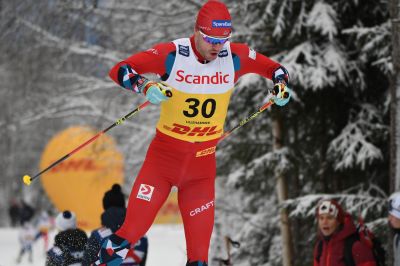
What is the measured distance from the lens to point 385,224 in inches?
289

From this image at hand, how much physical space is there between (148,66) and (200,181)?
87 centimetres

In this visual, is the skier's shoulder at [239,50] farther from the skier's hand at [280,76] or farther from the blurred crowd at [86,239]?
the blurred crowd at [86,239]

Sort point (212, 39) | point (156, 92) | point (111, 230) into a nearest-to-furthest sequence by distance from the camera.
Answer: point (156, 92) < point (212, 39) < point (111, 230)

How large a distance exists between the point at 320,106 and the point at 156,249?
27.9 ft

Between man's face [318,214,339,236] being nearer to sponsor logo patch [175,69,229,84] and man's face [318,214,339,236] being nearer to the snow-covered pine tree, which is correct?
the snow-covered pine tree

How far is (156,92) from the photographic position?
4.61 metres

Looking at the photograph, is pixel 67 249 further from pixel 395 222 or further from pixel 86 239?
pixel 395 222

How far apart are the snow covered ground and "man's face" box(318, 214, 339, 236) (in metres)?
6.56

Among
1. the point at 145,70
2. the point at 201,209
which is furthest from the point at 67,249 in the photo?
the point at 145,70

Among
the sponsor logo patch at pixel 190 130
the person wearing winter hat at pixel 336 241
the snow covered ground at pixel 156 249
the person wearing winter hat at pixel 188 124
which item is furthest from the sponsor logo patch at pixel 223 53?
the snow covered ground at pixel 156 249

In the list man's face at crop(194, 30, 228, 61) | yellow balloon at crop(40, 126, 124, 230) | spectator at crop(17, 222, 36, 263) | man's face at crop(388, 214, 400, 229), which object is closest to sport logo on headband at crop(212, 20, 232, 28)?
man's face at crop(194, 30, 228, 61)

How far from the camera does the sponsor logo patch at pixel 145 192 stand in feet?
16.4

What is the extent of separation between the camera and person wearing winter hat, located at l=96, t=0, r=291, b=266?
16.3 ft

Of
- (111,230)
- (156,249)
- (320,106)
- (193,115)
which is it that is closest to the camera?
(193,115)
